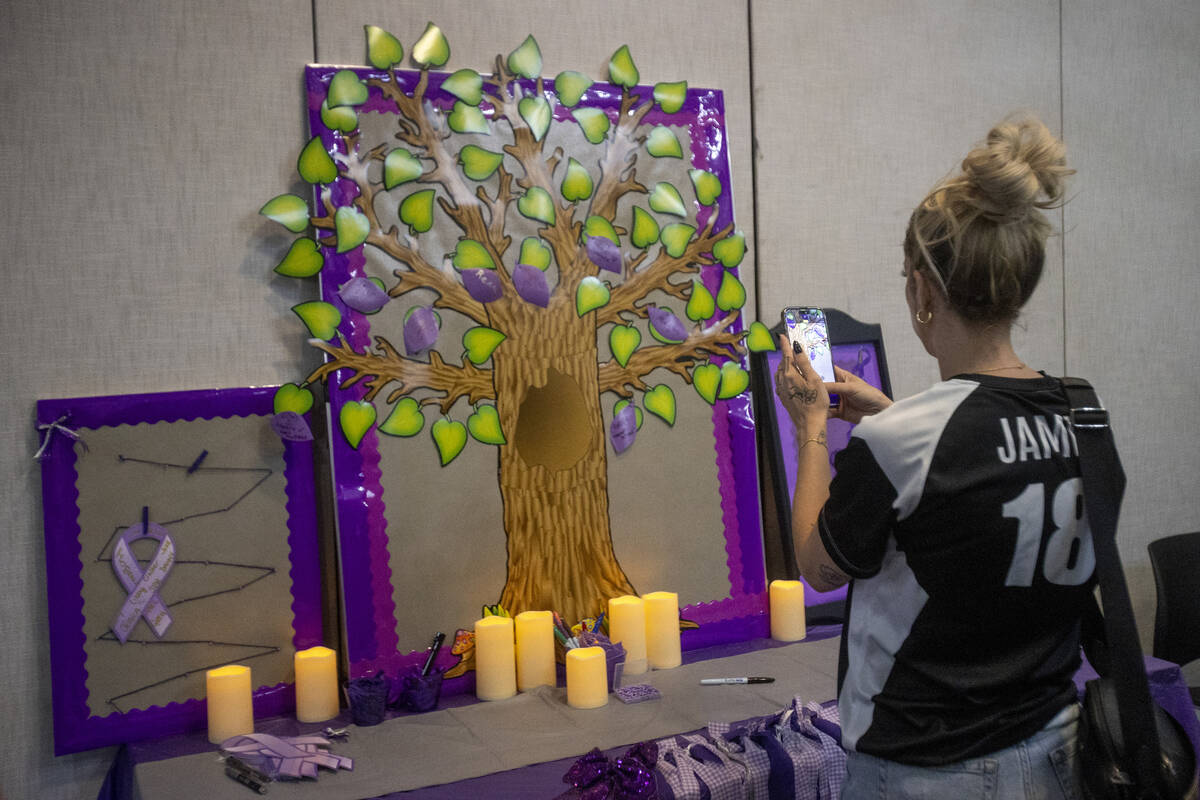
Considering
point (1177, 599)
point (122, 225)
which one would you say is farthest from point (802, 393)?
point (1177, 599)

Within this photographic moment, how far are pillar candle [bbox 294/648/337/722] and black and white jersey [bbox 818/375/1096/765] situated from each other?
0.99 m

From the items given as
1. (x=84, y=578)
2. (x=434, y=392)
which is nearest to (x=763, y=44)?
(x=434, y=392)

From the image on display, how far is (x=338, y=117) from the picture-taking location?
5.96 ft

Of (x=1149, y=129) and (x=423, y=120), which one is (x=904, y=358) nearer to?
(x=1149, y=129)

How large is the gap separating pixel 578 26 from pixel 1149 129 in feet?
5.87

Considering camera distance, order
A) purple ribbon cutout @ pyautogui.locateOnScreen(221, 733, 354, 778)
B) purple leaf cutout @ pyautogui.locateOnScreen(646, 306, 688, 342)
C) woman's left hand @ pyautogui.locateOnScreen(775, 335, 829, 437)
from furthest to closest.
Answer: purple leaf cutout @ pyautogui.locateOnScreen(646, 306, 688, 342), purple ribbon cutout @ pyautogui.locateOnScreen(221, 733, 354, 778), woman's left hand @ pyautogui.locateOnScreen(775, 335, 829, 437)

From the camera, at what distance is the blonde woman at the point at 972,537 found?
1.09m

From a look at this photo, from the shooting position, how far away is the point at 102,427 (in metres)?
1.69

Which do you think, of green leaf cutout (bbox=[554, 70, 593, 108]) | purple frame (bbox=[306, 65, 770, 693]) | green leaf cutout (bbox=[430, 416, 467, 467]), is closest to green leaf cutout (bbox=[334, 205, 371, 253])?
purple frame (bbox=[306, 65, 770, 693])

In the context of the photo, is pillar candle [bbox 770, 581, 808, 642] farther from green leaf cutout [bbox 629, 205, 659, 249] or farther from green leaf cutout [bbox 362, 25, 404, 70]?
green leaf cutout [bbox 362, 25, 404, 70]

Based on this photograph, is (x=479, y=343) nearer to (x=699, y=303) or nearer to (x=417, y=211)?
(x=417, y=211)

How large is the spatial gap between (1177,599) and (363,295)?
7.19ft

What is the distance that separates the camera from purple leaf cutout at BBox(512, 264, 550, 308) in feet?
6.40

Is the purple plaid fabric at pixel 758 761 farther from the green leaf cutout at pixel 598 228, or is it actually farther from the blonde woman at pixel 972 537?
the green leaf cutout at pixel 598 228
